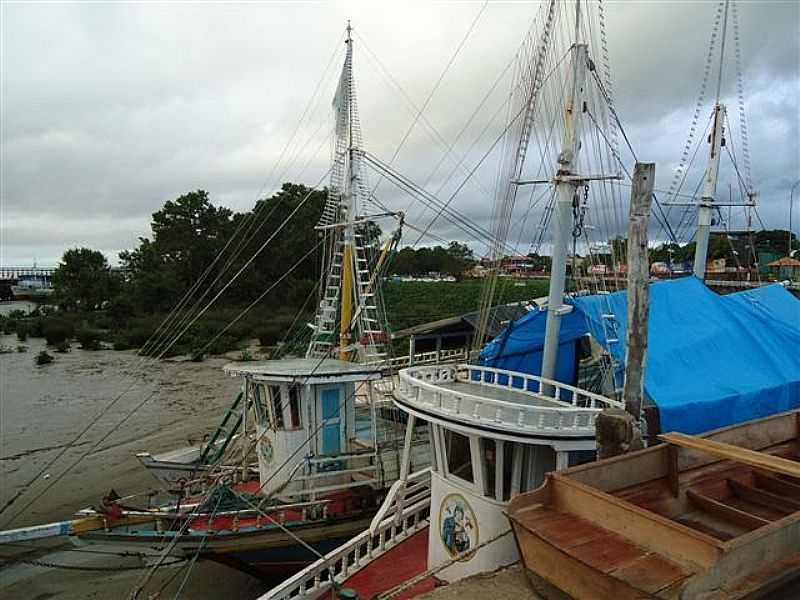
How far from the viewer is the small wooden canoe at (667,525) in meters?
4.66

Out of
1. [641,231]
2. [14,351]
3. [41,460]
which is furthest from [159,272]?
[641,231]

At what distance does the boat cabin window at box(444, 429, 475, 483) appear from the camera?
8.62m

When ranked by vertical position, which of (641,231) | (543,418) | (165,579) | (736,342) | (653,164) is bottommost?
(165,579)

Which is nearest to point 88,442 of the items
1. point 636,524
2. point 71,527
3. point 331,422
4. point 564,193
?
point 71,527

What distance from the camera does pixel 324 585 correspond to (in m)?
9.11

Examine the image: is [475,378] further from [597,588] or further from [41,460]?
[41,460]

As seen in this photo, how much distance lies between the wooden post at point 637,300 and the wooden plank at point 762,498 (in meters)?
1.43

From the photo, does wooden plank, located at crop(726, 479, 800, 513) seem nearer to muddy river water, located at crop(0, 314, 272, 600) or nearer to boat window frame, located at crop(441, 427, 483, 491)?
boat window frame, located at crop(441, 427, 483, 491)

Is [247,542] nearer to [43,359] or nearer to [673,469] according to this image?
[673,469]

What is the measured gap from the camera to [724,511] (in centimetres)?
652

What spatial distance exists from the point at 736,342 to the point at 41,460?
22592mm

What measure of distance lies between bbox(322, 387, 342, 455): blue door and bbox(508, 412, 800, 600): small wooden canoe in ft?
26.0

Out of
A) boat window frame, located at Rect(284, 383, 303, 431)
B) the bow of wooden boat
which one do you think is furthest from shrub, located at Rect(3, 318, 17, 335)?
boat window frame, located at Rect(284, 383, 303, 431)

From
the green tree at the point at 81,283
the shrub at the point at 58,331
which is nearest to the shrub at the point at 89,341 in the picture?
the shrub at the point at 58,331
